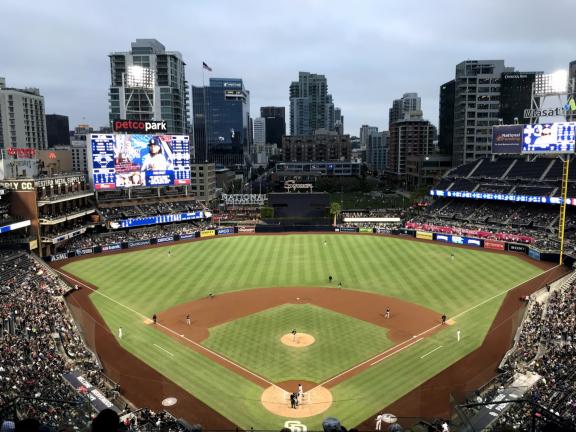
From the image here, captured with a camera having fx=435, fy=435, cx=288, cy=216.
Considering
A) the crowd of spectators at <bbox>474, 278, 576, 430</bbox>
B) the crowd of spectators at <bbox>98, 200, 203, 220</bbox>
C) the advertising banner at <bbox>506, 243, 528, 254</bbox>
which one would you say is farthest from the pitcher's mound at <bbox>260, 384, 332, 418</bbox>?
the crowd of spectators at <bbox>98, 200, 203, 220</bbox>

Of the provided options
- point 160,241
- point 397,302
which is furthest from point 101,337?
point 160,241

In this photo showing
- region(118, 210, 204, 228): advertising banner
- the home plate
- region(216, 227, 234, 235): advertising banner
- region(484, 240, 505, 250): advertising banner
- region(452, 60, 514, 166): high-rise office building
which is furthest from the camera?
region(452, 60, 514, 166): high-rise office building

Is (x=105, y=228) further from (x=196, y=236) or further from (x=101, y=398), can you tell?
(x=101, y=398)

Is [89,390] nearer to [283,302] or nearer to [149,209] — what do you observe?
[283,302]

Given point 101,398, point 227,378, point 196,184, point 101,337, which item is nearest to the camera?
point 101,398

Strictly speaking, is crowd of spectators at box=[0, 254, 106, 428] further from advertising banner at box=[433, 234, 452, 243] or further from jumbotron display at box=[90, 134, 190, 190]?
advertising banner at box=[433, 234, 452, 243]

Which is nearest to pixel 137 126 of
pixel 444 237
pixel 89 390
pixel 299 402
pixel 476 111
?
pixel 444 237
